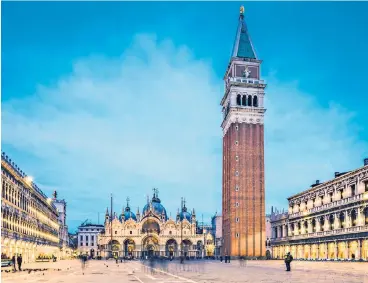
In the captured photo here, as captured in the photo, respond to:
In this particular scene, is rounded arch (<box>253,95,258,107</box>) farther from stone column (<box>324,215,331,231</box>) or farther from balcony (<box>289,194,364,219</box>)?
stone column (<box>324,215,331,231</box>)

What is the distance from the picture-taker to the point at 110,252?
147m

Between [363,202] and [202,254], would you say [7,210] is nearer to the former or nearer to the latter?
[363,202]

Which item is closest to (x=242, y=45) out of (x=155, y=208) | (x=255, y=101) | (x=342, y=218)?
(x=255, y=101)

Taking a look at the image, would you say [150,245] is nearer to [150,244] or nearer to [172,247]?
[150,244]

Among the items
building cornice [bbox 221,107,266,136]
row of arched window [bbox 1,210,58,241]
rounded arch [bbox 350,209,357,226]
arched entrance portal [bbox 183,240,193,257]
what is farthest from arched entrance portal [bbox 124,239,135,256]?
rounded arch [bbox 350,209,357,226]

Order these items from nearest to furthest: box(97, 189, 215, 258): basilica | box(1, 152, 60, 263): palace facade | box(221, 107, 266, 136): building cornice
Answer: box(1, 152, 60, 263): palace facade, box(221, 107, 266, 136): building cornice, box(97, 189, 215, 258): basilica

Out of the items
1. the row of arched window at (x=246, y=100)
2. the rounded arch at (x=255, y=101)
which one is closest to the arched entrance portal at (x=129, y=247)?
the row of arched window at (x=246, y=100)

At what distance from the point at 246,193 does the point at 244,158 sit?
7.65 m

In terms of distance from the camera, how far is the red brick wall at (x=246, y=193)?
338 feet

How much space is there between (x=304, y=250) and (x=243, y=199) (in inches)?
808

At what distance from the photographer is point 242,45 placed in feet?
385

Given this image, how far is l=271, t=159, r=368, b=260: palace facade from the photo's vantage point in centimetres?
6631

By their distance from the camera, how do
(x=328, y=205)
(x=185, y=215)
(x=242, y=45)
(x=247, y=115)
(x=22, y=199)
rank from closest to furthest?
(x=22, y=199) < (x=328, y=205) < (x=247, y=115) < (x=242, y=45) < (x=185, y=215)

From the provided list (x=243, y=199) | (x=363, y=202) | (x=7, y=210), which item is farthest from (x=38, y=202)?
(x=363, y=202)
